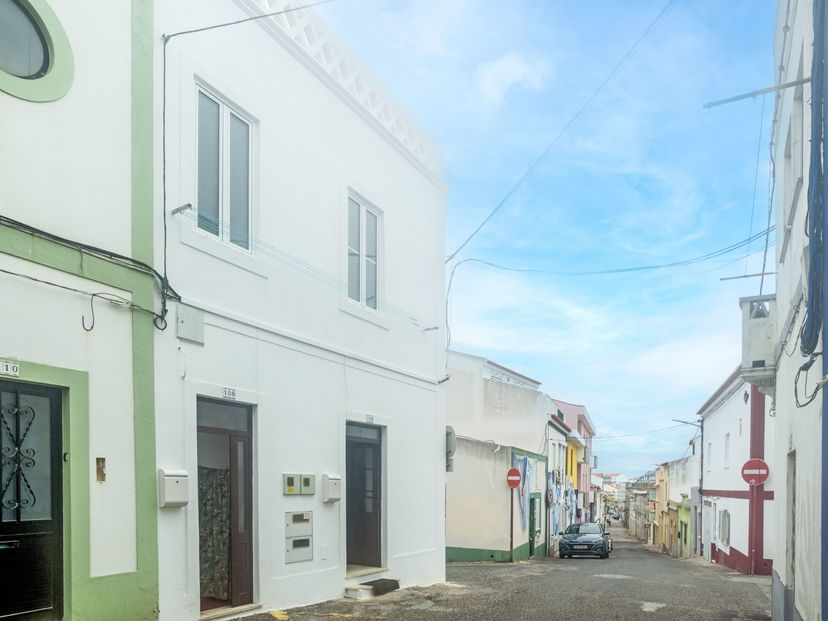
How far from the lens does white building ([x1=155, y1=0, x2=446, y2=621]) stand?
838 cm

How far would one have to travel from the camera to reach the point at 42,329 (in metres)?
6.52

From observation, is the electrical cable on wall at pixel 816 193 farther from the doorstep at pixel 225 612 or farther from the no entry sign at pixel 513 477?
the no entry sign at pixel 513 477

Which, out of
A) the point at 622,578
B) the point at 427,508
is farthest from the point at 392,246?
the point at 622,578

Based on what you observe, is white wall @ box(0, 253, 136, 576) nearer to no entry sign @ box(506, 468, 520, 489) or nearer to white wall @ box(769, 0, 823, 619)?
white wall @ box(769, 0, 823, 619)

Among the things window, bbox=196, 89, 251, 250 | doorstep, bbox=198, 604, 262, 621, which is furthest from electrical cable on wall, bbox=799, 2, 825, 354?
doorstep, bbox=198, 604, 262, 621

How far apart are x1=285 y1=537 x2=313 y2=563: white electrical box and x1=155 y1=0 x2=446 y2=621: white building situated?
0.02 meters

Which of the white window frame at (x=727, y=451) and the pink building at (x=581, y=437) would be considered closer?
the white window frame at (x=727, y=451)

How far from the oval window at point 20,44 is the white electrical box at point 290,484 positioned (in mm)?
5130

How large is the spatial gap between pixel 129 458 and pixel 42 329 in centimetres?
143

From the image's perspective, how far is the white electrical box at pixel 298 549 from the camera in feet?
32.7

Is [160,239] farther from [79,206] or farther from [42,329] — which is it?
[42,329]

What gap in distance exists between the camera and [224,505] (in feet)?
29.9

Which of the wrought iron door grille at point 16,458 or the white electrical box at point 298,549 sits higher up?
the wrought iron door grille at point 16,458

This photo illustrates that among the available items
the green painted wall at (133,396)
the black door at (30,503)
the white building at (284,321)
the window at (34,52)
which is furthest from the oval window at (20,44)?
the black door at (30,503)
